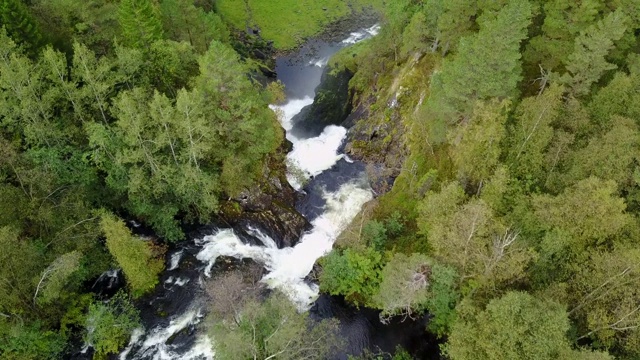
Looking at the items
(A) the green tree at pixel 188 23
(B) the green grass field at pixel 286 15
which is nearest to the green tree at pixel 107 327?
(A) the green tree at pixel 188 23

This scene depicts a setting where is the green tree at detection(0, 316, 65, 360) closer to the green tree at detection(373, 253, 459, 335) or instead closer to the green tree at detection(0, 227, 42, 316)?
the green tree at detection(0, 227, 42, 316)

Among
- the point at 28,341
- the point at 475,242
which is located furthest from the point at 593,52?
the point at 28,341

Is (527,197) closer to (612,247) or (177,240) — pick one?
(612,247)

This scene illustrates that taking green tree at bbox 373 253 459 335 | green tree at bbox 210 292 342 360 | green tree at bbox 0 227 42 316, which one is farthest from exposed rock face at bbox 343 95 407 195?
green tree at bbox 0 227 42 316

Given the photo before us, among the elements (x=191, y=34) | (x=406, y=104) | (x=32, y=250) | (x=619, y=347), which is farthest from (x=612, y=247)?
(x=191, y=34)

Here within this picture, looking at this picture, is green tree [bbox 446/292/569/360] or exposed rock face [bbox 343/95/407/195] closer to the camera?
green tree [bbox 446/292/569/360]

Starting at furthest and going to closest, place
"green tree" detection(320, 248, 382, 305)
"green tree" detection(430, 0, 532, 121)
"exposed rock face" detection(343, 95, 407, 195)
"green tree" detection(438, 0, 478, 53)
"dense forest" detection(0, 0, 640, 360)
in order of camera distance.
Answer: "exposed rock face" detection(343, 95, 407, 195)
"green tree" detection(438, 0, 478, 53)
"green tree" detection(320, 248, 382, 305)
"green tree" detection(430, 0, 532, 121)
"dense forest" detection(0, 0, 640, 360)

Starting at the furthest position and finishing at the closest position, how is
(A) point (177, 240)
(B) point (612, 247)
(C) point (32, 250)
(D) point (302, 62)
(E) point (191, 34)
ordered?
(D) point (302, 62)
(E) point (191, 34)
(A) point (177, 240)
(C) point (32, 250)
(B) point (612, 247)
